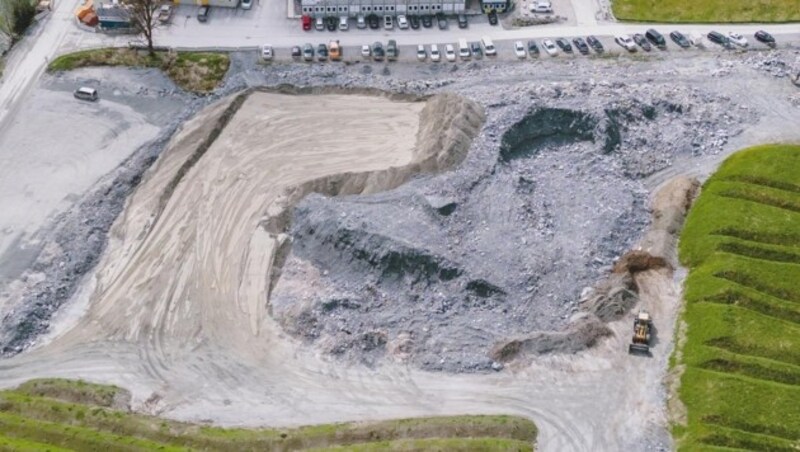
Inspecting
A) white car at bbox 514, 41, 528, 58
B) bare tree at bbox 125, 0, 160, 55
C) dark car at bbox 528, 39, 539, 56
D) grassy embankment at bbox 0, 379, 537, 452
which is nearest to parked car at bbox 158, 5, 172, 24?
bare tree at bbox 125, 0, 160, 55

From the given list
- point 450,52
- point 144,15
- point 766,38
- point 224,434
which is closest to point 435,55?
point 450,52

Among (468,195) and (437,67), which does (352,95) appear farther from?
(468,195)

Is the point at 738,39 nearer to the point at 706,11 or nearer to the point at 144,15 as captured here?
the point at 706,11

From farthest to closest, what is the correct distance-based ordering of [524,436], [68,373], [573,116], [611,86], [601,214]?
[611,86]
[573,116]
[601,214]
[68,373]
[524,436]

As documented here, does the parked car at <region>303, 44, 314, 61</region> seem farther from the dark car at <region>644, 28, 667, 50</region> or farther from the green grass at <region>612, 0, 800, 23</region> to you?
the dark car at <region>644, 28, 667, 50</region>

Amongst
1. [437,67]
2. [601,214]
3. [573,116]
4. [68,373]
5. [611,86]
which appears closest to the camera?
[68,373]

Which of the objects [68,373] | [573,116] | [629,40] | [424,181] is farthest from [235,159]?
[629,40]
